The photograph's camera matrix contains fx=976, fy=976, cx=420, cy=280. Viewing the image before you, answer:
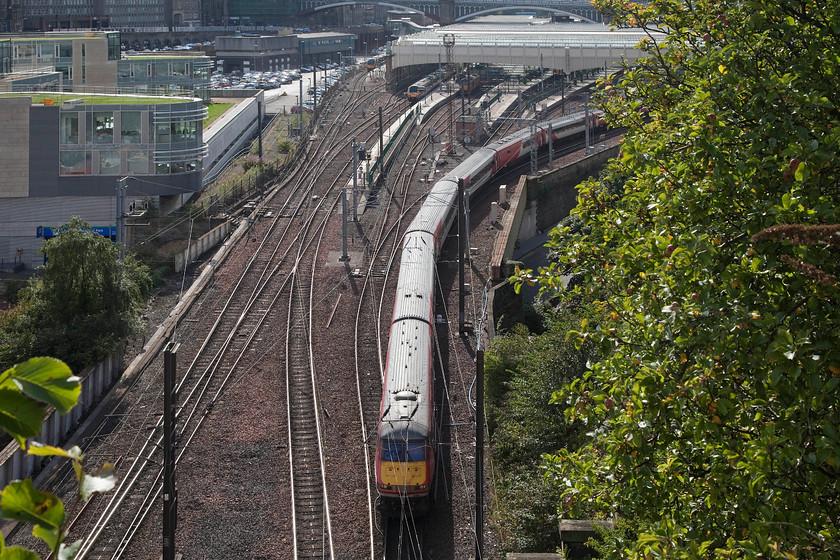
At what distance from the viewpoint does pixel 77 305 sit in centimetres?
2594

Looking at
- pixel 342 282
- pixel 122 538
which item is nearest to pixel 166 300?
pixel 342 282

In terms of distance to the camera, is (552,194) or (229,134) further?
(229,134)

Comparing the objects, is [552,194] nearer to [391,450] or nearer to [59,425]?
[59,425]

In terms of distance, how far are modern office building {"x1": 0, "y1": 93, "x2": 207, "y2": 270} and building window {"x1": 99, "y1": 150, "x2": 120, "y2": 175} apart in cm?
4

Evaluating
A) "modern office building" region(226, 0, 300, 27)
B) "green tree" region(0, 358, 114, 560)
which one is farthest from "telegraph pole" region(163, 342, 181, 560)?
"modern office building" region(226, 0, 300, 27)

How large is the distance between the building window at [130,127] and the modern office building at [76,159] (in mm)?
40

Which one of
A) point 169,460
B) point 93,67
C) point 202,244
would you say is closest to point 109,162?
point 202,244

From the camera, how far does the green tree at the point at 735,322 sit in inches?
245

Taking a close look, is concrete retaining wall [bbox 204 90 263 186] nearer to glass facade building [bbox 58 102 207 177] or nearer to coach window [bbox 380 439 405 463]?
glass facade building [bbox 58 102 207 177]

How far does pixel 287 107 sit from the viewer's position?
73875mm

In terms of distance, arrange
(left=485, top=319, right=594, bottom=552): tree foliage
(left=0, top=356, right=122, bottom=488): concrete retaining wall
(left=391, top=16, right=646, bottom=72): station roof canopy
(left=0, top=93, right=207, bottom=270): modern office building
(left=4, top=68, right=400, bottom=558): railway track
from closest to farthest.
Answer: (left=485, top=319, right=594, bottom=552): tree foliage < (left=4, top=68, right=400, bottom=558): railway track < (left=0, top=356, right=122, bottom=488): concrete retaining wall < (left=0, top=93, right=207, bottom=270): modern office building < (left=391, top=16, right=646, bottom=72): station roof canopy

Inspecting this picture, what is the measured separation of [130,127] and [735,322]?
35.9 m

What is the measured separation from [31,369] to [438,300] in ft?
89.8

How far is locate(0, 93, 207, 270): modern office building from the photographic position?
3825 cm
